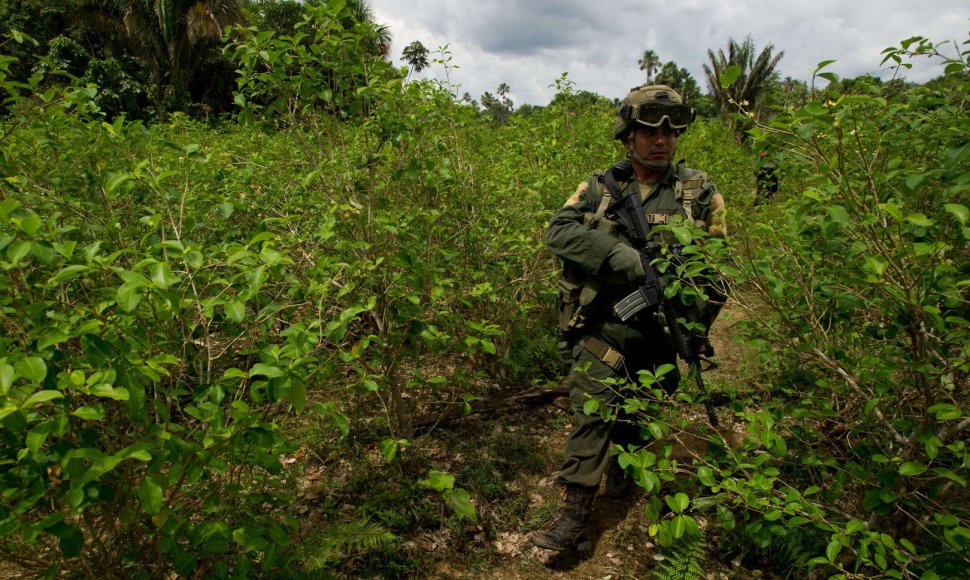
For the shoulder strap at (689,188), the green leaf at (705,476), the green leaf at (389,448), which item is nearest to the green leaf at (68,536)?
the green leaf at (389,448)

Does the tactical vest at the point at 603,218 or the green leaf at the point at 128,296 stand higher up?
the tactical vest at the point at 603,218

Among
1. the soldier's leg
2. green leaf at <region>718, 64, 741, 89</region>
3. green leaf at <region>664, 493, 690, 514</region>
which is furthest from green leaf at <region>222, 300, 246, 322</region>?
the soldier's leg

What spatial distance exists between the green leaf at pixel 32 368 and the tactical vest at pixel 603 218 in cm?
234

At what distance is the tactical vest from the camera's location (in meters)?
2.84

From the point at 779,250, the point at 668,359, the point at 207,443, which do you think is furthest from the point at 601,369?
the point at 207,443

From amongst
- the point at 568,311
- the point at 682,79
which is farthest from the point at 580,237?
the point at 682,79

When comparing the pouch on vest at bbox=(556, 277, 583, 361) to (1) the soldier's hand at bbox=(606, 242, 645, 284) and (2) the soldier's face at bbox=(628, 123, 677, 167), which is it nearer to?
(1) the soldier's hand at bbox=(606, 242, 645, 284)

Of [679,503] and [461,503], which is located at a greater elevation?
[679,503]

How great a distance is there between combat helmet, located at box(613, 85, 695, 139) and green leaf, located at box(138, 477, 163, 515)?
2.74m

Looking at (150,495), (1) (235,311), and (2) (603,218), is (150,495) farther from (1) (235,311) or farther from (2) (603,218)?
(2) (603,218)

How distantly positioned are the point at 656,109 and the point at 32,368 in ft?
9.35

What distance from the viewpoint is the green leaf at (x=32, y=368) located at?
1.10m

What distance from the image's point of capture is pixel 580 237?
2818 mm

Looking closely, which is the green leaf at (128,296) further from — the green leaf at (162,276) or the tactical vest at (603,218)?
the tactical vest at (603,218)
